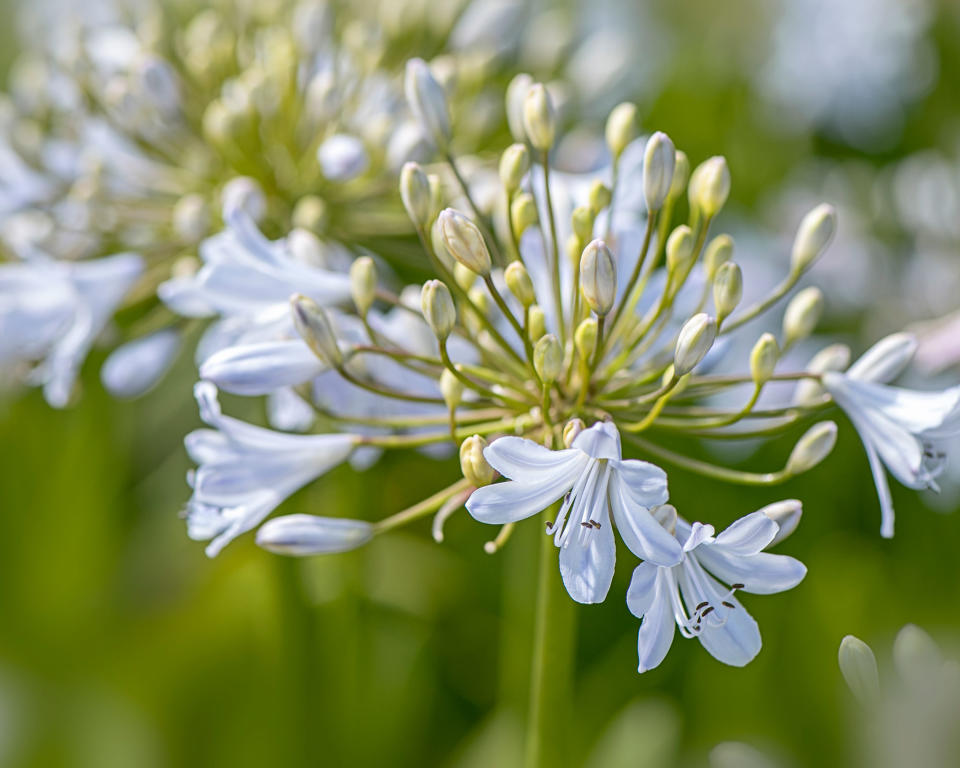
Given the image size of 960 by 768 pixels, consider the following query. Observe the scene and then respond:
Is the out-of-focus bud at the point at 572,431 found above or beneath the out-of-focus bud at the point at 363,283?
beneath

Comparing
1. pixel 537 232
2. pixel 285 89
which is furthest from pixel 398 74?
pixel 537 232

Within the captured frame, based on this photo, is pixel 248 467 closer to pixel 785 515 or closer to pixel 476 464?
pixel 476 464

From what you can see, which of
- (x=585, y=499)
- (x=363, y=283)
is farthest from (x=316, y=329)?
(x=585, y=499)

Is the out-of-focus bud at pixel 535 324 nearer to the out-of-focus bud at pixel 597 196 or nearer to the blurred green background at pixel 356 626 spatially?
the out-of-focus bud at pixel 597 196

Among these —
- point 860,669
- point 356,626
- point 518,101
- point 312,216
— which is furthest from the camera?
point 356,626

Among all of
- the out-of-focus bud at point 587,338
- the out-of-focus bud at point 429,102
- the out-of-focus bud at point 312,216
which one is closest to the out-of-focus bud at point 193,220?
the out-of-focus bud at point 312,216

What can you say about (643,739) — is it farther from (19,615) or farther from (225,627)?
(19,615)
